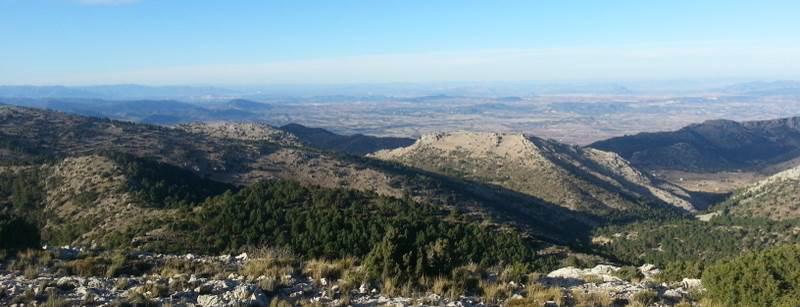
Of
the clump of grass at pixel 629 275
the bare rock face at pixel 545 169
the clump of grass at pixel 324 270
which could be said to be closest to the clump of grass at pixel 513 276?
the clump of grass at pixel 324 270

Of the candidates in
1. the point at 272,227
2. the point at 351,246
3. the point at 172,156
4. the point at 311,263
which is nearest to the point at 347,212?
the point at 272,227

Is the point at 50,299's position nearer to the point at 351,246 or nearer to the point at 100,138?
the point at 351,246

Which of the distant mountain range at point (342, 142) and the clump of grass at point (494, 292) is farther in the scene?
the distant mountain range at point (342, 142)

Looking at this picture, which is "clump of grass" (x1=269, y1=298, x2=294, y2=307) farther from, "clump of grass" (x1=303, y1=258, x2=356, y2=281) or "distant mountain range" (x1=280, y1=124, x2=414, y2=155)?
"distant mountain range" (x1=280, y1=124, x2=414, y2=155)

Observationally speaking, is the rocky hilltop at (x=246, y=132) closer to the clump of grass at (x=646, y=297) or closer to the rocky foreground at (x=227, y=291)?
the rocky foreground at (x=227, y=291)

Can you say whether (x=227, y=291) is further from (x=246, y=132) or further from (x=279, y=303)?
(x=246, y=132)

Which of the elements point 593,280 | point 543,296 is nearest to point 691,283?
point 593,280
